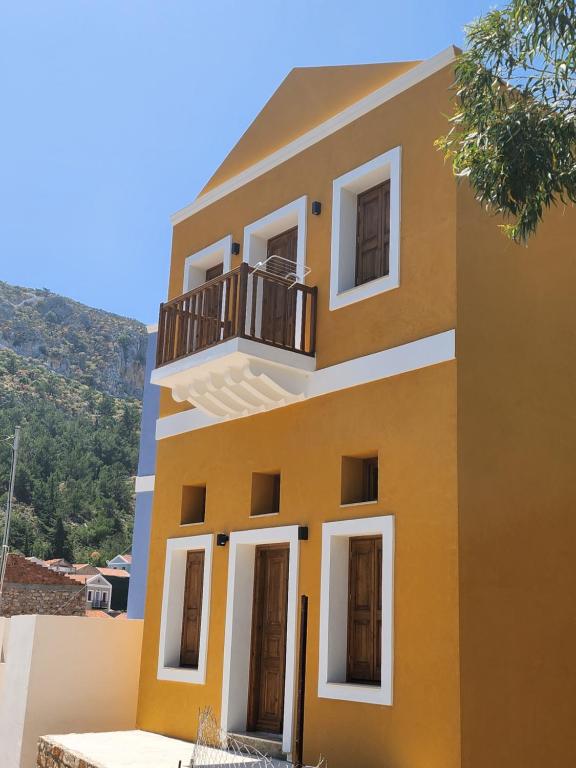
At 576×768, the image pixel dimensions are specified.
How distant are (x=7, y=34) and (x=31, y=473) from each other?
40856mm

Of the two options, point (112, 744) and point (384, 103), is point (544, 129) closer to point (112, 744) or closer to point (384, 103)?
point (384, 103)

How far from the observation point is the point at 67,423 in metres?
66.1

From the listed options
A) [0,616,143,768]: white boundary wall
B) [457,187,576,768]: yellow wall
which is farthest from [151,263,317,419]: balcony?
[0,616,143,768]: white boundary wall

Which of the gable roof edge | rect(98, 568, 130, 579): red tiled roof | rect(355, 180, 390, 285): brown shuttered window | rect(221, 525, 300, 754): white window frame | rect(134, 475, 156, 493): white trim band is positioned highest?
the gable roof edge

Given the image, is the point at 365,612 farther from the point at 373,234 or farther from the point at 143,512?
the point at 143,512

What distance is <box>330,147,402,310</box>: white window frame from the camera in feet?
31.3

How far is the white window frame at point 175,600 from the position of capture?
36.7 feet

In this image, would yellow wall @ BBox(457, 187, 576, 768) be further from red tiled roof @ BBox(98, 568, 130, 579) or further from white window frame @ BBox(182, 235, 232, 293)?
red tiled roof @ BBox(98, 568, 130, 579)

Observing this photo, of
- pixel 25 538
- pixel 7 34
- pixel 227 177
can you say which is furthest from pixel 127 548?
pixel 227 177

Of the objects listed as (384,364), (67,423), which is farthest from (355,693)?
(67,423)

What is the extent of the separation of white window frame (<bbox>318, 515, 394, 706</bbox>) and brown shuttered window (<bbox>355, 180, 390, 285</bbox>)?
9.53ft

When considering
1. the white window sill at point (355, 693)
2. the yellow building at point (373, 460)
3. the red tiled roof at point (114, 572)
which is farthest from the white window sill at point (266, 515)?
the red tiled roof at point (114, 572)

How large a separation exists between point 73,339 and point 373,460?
77.1m

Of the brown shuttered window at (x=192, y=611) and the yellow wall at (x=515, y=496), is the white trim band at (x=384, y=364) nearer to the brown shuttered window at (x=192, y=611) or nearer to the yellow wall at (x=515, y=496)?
the yellow wall at (x=515, y=496)
